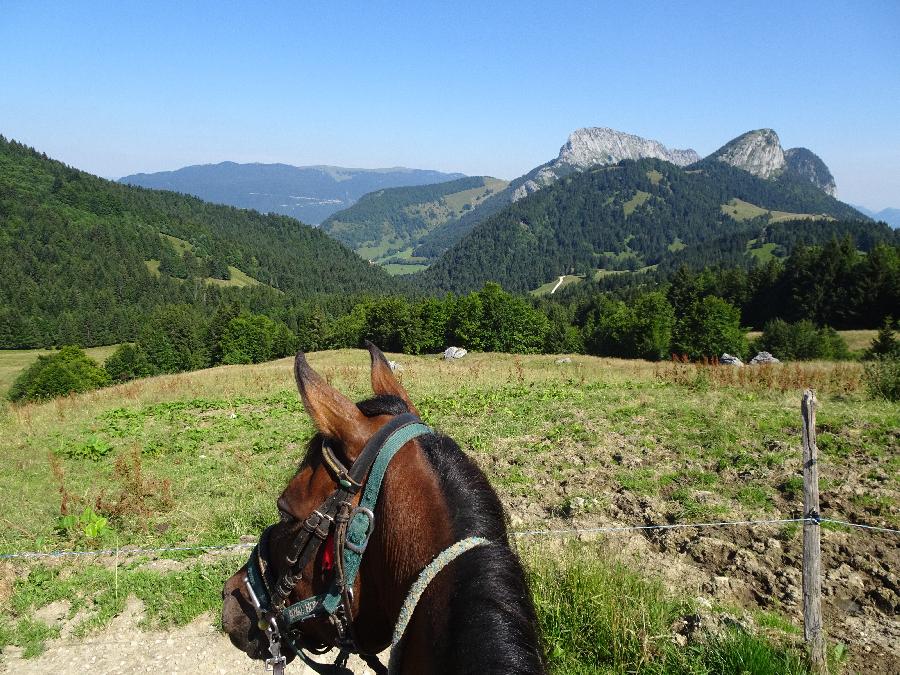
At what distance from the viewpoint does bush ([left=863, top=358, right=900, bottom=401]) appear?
11000mm

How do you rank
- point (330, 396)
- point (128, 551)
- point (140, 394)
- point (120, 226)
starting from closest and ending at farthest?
point (330, 396) → point (128, 551) → point (140, 394) → point (120, 226)

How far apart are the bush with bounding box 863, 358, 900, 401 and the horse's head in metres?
13.3

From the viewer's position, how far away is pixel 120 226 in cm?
14875

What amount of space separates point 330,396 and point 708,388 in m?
13.9

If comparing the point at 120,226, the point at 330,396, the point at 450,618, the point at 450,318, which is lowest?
the point at 450,318

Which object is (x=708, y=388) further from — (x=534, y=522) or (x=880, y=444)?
(x=534, y=522)

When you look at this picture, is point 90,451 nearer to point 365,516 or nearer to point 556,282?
point 365,516

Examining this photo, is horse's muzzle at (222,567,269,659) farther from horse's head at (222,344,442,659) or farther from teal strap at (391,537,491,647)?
teal strap at (391,537,491,647)

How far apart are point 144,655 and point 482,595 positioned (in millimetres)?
4983

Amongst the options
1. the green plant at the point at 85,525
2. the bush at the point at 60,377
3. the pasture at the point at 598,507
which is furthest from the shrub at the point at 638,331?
the bush at the point at 60,377

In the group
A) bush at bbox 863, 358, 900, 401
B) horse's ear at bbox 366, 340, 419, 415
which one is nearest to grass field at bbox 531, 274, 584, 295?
bush at bbox 863, 358, 900, 401

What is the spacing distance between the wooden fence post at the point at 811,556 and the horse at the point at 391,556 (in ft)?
11.1

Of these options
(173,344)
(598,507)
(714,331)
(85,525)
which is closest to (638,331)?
(714,331)

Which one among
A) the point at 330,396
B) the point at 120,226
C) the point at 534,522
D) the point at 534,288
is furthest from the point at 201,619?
the point at 534,288
